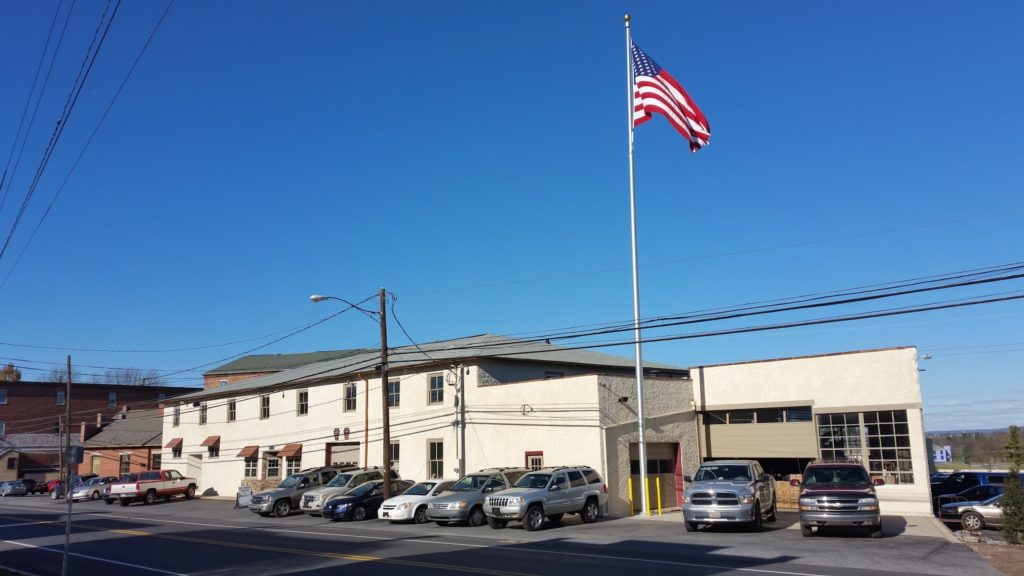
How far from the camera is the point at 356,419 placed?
38188mm

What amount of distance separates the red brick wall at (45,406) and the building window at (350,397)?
43.8m

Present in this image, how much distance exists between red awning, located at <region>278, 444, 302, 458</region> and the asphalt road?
1430cm

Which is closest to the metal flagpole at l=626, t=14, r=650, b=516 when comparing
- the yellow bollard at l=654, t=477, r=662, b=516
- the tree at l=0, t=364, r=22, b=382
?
the yellow bollard at l=654, t=477, r=662, b=516

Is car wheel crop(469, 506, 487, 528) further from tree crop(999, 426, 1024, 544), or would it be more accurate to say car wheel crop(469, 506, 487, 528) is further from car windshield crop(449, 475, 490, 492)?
tree crop(999, 426, 1024, 544)

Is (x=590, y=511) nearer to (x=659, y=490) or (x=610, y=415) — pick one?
(x=610, y=415)

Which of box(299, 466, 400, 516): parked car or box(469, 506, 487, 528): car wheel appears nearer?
box(469, 506, 487, 528): car wheel

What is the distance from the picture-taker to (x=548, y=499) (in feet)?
75.3

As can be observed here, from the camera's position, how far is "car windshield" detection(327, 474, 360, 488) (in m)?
31.4

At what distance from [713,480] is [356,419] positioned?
21761 millimetres

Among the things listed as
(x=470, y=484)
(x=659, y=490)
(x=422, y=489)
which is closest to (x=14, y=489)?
(x=422, y=489)

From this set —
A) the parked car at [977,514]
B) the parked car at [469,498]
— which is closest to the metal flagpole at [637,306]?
the parked car at [469,498]

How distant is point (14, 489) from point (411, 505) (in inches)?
2063

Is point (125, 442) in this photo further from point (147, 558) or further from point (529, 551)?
point (529, 551)

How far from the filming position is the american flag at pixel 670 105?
82.9 ft
